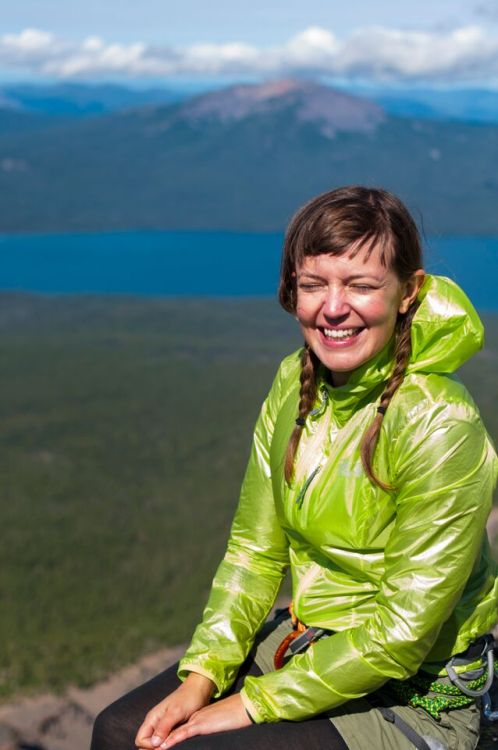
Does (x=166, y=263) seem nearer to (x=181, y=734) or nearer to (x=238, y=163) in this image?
(x=238, y=163)

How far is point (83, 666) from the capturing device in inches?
151

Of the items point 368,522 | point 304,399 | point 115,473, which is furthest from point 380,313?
point 115,473

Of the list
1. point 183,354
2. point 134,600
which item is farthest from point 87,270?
point 134,600

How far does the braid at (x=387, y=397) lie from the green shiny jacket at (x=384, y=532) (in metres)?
0.01

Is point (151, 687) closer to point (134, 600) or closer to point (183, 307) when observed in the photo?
point (134, 600)

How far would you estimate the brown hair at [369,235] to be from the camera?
157cm

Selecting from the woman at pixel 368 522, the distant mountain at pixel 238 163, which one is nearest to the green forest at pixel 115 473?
the woman at pixel 368 522

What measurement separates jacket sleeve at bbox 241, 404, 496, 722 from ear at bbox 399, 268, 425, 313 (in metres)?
0.22

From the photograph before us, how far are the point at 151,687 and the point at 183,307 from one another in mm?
15163

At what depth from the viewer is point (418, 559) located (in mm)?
1520

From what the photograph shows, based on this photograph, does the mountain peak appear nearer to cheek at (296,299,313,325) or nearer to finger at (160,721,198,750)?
cheek at (296,299,313,325)

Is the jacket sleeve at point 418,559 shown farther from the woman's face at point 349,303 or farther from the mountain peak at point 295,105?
the mountain peak at point 295,105

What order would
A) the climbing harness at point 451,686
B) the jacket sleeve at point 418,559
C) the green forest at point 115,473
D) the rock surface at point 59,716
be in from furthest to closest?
the green forest at point 115,473 → the rock surface at point 59,716 → the climbing harness at point 451,686 → the jacket sleeve at point 418,559

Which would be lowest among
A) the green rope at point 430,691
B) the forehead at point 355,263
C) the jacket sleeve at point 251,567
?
the green rope at point 430,691
